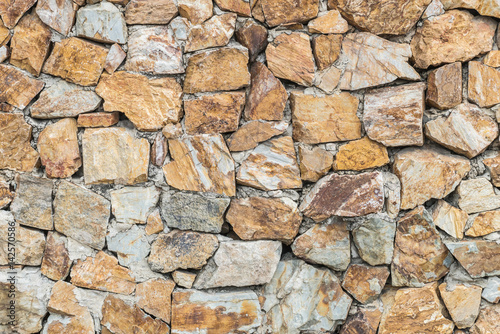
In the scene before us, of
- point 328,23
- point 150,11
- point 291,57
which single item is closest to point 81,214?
point 150,11

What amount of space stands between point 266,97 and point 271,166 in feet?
1.04

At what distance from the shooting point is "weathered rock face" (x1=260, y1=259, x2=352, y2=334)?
1920 millimetres

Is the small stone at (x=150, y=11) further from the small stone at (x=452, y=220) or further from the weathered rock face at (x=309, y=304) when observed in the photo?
the small stone at (x=452, y=220)

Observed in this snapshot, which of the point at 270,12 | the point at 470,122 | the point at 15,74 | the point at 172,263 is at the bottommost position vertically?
the point at 172,263

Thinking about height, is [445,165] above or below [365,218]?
above

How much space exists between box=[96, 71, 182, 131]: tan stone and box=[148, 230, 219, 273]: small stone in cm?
53

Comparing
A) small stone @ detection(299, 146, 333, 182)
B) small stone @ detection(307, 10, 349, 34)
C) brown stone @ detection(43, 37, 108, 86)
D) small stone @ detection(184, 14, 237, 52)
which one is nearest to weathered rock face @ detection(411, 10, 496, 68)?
small stone @ detection(307, 10, 349, 34)

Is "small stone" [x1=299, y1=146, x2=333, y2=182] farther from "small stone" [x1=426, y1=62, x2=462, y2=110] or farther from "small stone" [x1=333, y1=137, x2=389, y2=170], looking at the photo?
"small stone" [x1=426, y1=62, x2=462, y2=110]

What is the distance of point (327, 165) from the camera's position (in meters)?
1.88

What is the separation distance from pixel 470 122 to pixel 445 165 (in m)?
0.23

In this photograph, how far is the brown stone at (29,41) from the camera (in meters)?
1.85

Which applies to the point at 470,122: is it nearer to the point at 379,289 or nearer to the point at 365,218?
the point at 365,218

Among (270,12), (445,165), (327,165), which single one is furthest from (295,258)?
(270,12)

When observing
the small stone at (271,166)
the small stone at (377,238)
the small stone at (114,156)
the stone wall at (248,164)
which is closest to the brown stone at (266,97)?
the stone wall at (248,164)
